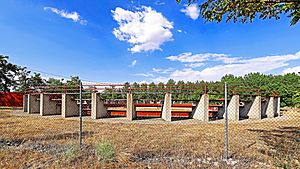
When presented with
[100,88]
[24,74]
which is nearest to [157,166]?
[100,88]

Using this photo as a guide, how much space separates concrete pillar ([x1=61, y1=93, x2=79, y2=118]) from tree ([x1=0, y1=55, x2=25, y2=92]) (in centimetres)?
2700

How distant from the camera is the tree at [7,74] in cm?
3488

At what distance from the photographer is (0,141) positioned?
6.19 meters

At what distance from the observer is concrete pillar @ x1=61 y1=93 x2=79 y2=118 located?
47.8 ft

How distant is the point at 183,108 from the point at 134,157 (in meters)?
10.9

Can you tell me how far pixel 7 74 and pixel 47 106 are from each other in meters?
25.7

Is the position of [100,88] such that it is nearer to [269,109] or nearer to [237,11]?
[237,11]

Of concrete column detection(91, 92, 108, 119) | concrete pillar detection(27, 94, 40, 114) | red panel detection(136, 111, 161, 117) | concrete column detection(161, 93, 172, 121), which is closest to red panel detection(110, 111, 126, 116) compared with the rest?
concrete column detection(91, 92, 108, 119)

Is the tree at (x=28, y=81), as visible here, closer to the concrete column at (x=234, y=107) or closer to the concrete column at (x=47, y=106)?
the concrete column at (x=47, y=106)

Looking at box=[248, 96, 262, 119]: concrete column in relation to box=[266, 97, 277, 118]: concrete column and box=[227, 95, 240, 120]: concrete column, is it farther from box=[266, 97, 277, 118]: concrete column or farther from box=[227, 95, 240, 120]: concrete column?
box=[227, 95, 240, 120]: concrete column

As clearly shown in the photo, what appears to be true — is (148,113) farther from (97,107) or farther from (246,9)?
(246,9)

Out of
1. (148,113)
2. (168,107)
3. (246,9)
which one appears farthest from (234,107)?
(246,9)

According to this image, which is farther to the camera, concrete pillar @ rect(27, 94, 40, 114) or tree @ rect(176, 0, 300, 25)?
concrete pillar @ rect(27, 94, 40, 114)

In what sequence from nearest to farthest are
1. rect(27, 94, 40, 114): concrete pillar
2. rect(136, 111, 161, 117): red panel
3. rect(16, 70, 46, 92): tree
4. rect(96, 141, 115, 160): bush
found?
rect(96, 141, 115, 160): bush < rect(136, 111, 161, 117): red panel < rect(27, 94, 40, 114): concrete pillar < rect(16, 70, 46, 92): tree
